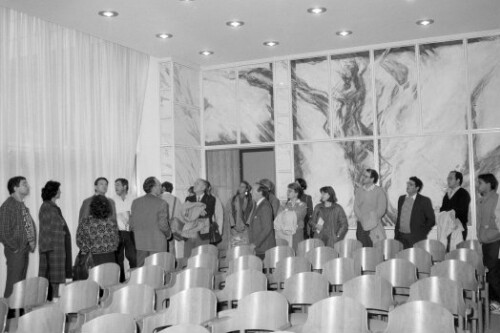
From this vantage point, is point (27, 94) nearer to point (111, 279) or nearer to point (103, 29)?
point (103, 29)

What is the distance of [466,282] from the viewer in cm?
552

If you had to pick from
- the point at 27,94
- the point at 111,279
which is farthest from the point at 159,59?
the point at 111,279

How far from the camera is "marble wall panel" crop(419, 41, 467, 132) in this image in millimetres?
10477

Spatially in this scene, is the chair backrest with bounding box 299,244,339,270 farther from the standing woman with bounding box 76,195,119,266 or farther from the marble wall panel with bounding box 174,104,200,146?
the marble wall panel with bounding box 174,104,200,146

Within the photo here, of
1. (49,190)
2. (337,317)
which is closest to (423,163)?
(49,190)

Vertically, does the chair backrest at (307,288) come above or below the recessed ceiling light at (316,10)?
below

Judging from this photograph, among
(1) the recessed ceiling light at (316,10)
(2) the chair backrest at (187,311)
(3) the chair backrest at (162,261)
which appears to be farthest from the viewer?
(1) the recessed ceiling light at (316,10)

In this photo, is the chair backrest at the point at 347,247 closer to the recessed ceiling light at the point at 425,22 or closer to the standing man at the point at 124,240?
the standing man at the point at 124,240

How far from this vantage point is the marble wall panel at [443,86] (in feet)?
34.4

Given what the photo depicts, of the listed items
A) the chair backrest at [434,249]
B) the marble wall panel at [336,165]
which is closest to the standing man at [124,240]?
the marble wall panel at [336,165]

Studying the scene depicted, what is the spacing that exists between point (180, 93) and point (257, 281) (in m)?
6.98

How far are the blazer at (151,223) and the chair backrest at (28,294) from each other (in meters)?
2.69

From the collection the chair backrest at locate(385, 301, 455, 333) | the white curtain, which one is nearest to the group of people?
the white curtain

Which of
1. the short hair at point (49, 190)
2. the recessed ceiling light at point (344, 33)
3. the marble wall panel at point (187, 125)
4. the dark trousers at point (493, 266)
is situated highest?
the recessed ceiling light at point (344, 33)
